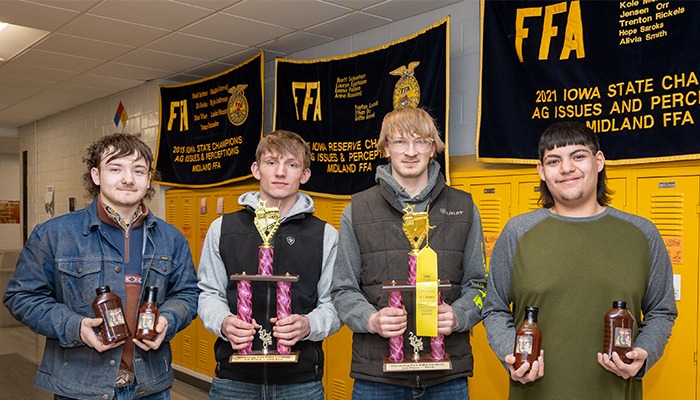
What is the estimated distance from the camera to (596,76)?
9.56 feet

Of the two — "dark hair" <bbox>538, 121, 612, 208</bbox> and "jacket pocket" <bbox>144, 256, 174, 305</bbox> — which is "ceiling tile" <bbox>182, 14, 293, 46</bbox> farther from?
"dark hair" <bbox>538, 121, 612, 208</bbox>

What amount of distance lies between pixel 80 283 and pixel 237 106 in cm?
315

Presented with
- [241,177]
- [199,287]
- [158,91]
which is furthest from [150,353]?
[158,91]

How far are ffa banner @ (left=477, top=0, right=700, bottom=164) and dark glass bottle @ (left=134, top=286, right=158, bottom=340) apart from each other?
6.86 feet

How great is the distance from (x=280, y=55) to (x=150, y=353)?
341 centimetres

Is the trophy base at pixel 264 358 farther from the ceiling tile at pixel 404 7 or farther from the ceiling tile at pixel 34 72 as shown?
the ceiling tile at pixel 34 72

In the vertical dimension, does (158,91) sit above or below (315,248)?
above

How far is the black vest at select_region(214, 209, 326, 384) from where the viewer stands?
2000 mm

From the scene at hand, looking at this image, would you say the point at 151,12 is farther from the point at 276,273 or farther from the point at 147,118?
the point at 276,273

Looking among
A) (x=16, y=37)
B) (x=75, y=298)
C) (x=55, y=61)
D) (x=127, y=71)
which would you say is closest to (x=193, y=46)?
(x=127, y=71)

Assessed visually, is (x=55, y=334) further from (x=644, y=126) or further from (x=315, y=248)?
(x=644, y=126)

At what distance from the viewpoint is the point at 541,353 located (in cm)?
166

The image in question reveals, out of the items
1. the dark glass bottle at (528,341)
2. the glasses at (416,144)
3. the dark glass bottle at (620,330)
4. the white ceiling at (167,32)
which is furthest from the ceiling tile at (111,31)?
the dark glass bottle at (620,330)

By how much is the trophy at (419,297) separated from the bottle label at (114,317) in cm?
80
